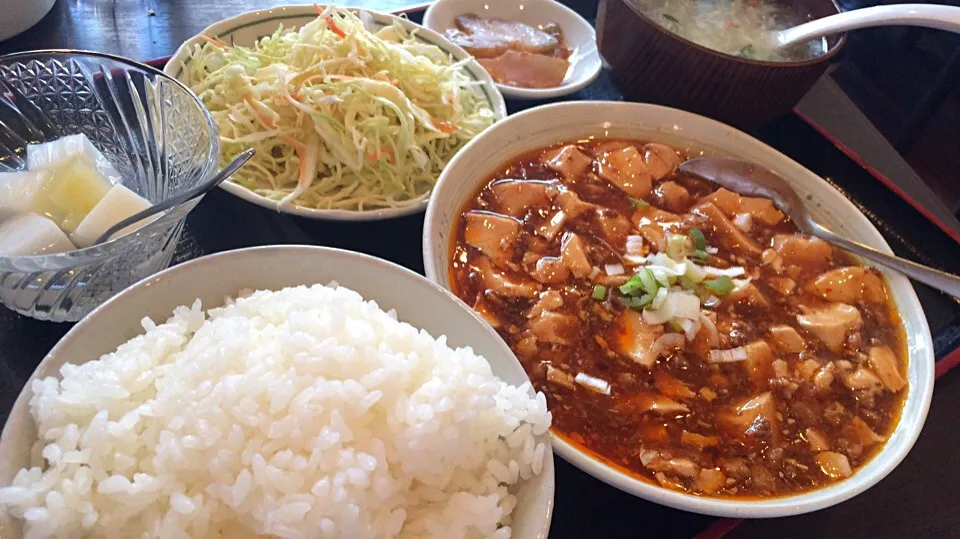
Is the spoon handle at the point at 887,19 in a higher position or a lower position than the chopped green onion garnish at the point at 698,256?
higher

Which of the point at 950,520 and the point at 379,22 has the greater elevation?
the point at 379,22

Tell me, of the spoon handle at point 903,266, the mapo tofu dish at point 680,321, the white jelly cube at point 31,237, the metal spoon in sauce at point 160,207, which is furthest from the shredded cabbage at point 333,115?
the spoon handle at point 903,266

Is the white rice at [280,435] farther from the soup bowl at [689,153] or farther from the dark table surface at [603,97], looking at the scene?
the dark table surface at [603,97]

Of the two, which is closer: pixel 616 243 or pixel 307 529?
pixel 307 529

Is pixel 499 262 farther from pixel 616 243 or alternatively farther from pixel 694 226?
pixel 694 226

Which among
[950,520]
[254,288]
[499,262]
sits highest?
[254,288]

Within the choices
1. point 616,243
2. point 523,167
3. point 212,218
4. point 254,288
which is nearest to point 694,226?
point 616,243

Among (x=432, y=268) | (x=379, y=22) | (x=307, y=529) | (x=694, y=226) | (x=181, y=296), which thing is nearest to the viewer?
(x=307, y=529)

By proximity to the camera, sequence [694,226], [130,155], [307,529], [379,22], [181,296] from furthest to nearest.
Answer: [379,22] < [694,226] < [130,155] < [181,296] < [307,529]
